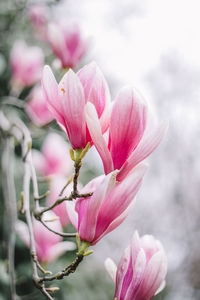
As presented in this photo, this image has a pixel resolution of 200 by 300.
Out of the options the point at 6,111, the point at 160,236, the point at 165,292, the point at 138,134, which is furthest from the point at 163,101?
the point at 138,134

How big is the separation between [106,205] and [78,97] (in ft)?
0.47

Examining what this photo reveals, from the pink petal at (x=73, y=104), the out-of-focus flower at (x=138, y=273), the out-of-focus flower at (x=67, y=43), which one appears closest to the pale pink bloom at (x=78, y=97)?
the pink petal at (x=73, y=104)

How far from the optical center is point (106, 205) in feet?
1.49

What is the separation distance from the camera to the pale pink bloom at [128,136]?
17.9 inches

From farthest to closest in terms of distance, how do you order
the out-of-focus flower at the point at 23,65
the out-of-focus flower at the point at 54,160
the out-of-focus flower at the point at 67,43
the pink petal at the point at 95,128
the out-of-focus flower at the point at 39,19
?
the out-of-focus flower at the point at 39,19, the out-of-focus flower at the point at 23,65, the out-of-focus flower at the point at 54,160, the out-of-focus flower at the point at 67,43, the pink petal at the point at 95,128

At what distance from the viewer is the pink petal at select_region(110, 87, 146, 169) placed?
1.49ft

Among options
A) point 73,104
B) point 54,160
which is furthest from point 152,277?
point 54,160

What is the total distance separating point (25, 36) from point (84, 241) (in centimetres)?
232

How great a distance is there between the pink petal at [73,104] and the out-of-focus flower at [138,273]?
6.8 inches

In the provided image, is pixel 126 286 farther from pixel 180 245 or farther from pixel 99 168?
pixel 180 245

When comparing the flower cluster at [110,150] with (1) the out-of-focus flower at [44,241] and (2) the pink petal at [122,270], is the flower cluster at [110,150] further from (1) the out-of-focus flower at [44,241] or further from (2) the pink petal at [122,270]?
(1) the out-of-focus flower at [44,241]

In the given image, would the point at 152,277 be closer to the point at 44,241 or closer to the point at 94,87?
the point at 94,87

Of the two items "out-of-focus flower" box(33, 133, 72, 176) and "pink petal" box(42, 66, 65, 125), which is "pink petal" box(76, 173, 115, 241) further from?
"out-of-focus flower" box(33, 133, 72, 176)

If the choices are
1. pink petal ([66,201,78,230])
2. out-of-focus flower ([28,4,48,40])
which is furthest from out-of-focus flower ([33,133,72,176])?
out-of-focus flower ([28,4,48,40])
